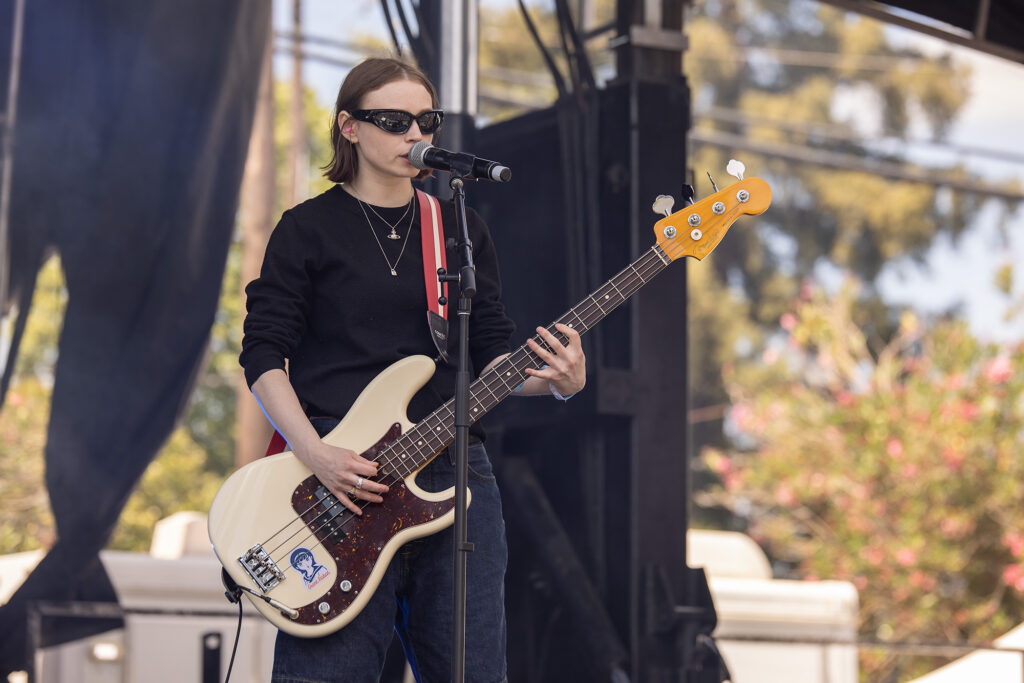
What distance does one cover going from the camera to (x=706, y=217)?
2740 mm

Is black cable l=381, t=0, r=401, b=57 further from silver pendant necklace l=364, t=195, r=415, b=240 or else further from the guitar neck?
the guitar neck

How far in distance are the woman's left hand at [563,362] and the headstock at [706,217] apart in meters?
0.35

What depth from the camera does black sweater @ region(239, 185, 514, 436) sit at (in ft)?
8.00

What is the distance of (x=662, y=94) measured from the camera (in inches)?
153

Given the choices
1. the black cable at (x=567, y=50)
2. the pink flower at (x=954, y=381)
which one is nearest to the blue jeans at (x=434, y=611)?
the black cable at (x=567, y=50)

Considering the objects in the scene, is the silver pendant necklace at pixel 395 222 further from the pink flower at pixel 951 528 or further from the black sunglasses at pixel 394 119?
the pink flower at pixel 951 528

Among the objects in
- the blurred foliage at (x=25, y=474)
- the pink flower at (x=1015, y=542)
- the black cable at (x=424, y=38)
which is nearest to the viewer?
the black cable at (x=424, y=38)

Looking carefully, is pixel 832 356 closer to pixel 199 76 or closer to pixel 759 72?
pixel 199 76

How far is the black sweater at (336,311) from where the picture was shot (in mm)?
Result: 2438

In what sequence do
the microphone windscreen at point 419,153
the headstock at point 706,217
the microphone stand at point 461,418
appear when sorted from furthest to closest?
the headstock at point 706,217 → the microphone windscreen at point 419,153 → the microphone stand at point 461,418

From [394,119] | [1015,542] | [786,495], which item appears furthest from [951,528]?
[394,119]

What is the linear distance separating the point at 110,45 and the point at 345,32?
15.7 m

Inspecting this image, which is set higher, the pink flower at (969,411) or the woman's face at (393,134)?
the woman's face at (393,134)

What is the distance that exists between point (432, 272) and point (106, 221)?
6.75ft
